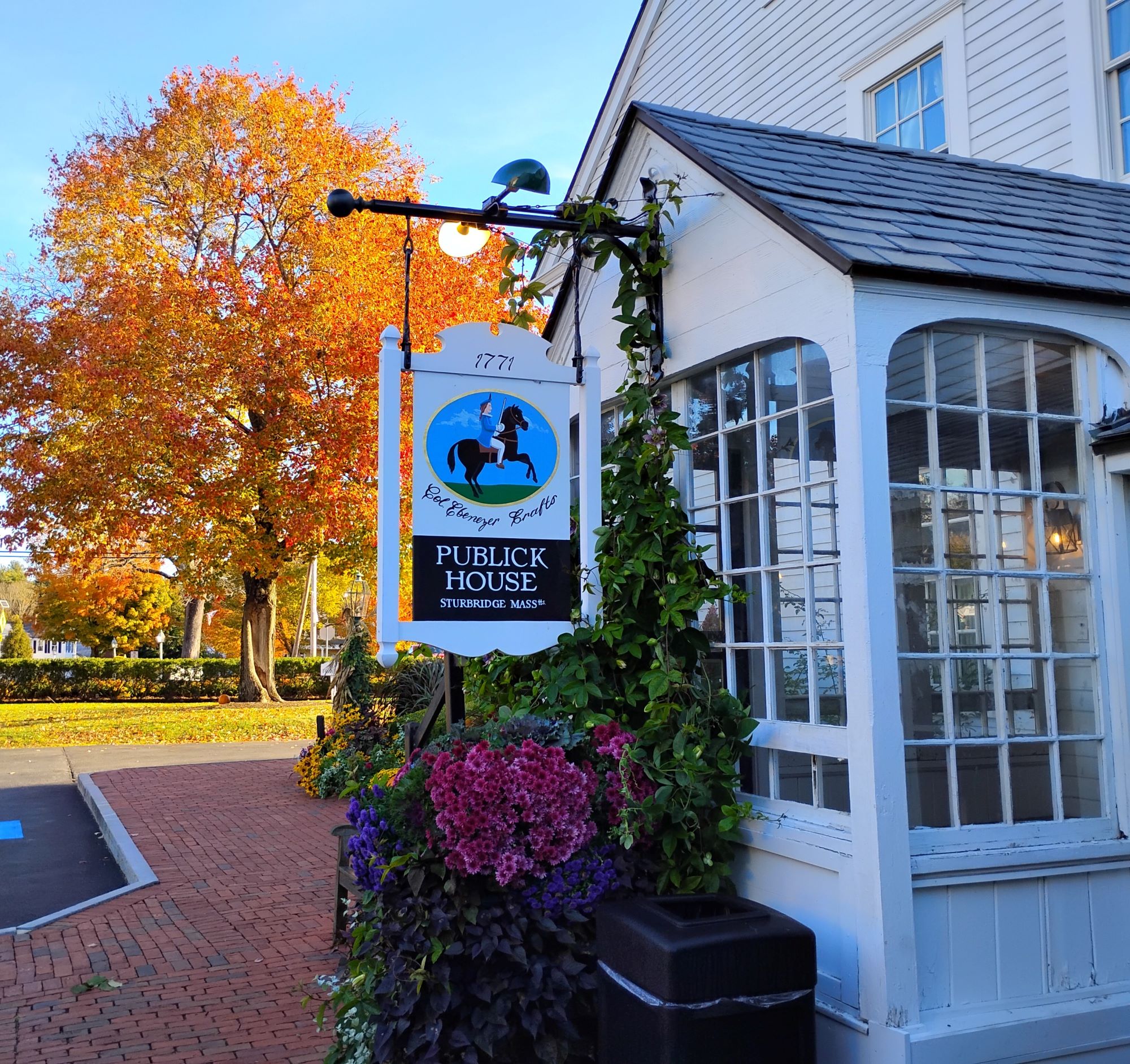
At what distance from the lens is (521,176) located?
4574mm

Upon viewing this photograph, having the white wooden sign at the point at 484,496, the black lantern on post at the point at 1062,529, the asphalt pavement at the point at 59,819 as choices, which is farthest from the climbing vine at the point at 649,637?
the asphalt pavement at the point at 59,819

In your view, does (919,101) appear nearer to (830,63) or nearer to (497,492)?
(830,63)

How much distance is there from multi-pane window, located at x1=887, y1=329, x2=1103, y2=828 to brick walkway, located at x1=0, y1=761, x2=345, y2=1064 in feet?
9.50

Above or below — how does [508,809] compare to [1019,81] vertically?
below

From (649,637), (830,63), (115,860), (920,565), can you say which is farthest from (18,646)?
(920,565)

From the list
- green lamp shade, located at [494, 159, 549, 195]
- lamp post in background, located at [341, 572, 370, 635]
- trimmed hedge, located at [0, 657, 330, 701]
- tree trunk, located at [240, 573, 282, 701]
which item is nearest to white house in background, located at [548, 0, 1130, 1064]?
green lamp shade, located at [494, 159, 549, 195]

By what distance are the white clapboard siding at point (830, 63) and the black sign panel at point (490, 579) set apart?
6128 millimetres

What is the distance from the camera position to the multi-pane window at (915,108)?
9406mm

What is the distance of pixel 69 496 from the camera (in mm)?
19578

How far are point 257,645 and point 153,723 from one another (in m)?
5.73

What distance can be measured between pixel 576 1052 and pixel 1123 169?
726cm

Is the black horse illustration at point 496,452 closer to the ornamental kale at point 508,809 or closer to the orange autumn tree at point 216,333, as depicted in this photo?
the ornamental kale at point 508,809

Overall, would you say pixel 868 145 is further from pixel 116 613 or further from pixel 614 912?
pixel 116 613

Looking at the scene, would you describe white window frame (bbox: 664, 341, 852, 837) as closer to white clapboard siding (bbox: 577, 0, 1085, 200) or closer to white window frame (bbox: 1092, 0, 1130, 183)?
white window frame (bbox: 1092, 0, 1130, 183)
